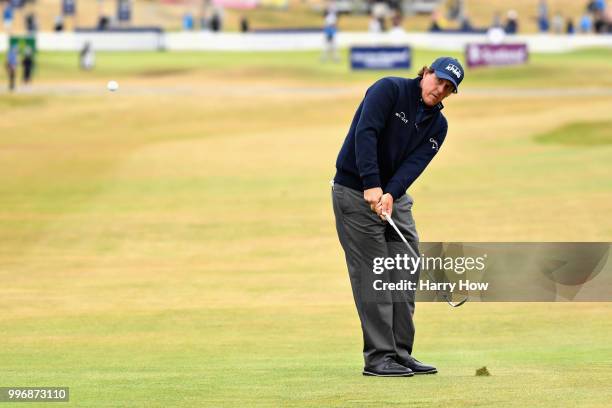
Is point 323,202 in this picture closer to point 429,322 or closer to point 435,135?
point 429,322

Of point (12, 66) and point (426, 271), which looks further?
point (12, 66)

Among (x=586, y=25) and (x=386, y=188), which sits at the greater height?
(x=386, y=188)

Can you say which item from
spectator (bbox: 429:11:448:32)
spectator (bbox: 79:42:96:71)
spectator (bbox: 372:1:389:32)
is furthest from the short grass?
spectator (bbox: 372:1:389:32)

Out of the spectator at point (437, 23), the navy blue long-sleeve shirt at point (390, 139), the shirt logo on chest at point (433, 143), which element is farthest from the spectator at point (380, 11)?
the navy blue long-sleeve shirt at point (390, 139)

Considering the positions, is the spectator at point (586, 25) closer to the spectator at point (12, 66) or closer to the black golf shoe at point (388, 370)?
the spectator at point (12, 66)

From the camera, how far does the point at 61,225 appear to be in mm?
23297

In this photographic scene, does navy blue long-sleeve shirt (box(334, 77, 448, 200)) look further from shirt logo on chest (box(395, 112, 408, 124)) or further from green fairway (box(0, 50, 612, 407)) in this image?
green fairway (box(0, 50, 612, 407))

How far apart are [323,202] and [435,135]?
17.6m

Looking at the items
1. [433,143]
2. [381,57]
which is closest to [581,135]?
[381,57]

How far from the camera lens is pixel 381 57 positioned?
66.9 meters

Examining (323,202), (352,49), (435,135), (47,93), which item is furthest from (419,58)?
(435,135)

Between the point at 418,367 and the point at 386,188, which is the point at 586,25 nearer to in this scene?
the point at 386,188

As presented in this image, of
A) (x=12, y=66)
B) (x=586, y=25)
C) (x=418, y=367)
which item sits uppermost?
(x=418, y=367)

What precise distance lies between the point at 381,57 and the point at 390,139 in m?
58.1
